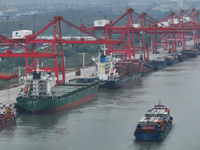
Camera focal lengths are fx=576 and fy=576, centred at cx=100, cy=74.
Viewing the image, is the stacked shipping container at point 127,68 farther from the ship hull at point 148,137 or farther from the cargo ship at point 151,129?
the ship hull at point 148,137

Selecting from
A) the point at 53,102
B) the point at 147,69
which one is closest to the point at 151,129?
the point at 53,102

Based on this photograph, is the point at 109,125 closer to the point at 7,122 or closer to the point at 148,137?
the point at 148,137

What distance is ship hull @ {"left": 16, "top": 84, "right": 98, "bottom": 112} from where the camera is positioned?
2940 inches

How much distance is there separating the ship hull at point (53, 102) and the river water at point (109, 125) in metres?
1.06

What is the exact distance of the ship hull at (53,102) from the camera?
74688 millimetres

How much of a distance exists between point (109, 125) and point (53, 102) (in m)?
10.5

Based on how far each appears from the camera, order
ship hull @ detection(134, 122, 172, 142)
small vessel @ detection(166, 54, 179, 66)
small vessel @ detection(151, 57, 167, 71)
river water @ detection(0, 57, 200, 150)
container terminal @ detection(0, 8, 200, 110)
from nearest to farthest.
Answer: river water @ detection(0, 57, 200, 150) < ship hull @ detection(134, 122, 172, 142) < container terminal @ detection(0, 8, 200, 110) < small vessel @ detection(151, 57, 167, 71) < small vessel @ detection(166, 54, 179, 66)

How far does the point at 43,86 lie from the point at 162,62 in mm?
71223

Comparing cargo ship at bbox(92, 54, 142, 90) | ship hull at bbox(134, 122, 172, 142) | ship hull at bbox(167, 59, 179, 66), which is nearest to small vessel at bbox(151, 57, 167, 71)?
ship hull at bbox(167, 59, 179, 66)

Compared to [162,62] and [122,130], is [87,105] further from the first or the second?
[162,62]

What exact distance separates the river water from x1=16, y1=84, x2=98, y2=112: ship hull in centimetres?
106

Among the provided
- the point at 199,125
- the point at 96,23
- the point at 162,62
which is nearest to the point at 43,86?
the point at 199,125

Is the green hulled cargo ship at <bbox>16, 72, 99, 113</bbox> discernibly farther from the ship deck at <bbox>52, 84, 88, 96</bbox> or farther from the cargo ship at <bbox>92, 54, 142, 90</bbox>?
the cargo ship at <bbox>92, 54, 142, 90</bbox>

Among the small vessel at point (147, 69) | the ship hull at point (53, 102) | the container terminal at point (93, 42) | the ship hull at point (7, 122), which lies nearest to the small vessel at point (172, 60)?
the container terminal at point (93, 42)
